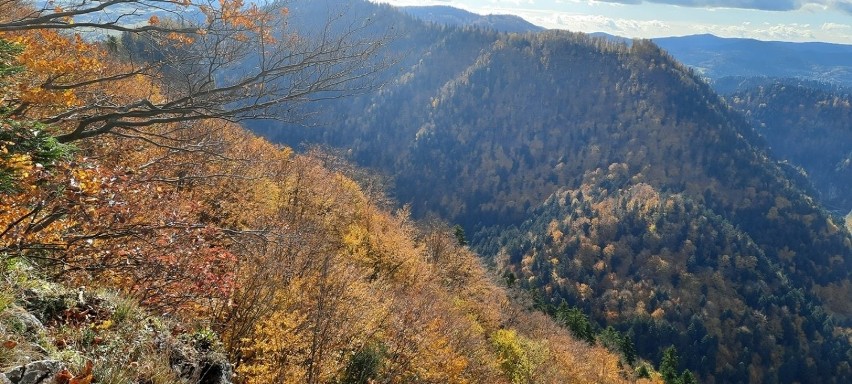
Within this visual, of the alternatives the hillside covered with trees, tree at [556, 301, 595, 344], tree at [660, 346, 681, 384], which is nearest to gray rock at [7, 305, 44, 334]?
the hillside covered with trees

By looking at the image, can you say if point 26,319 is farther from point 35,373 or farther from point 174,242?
point 174,242

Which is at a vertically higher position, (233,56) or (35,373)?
(233,56)

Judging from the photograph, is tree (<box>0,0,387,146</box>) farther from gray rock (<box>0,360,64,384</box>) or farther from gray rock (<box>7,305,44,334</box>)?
gray rock (<box>0,360,64,384</box>)

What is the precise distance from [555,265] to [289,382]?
180088mm

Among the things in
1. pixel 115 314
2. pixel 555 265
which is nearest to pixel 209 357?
pixel 115 314

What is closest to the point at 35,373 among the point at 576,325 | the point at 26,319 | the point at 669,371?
the point at 26,319

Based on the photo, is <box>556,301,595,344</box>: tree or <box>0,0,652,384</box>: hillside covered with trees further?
<box>556,301,595,344</box>: tree

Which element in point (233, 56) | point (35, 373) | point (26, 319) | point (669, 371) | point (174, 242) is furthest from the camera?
point (669, 371)

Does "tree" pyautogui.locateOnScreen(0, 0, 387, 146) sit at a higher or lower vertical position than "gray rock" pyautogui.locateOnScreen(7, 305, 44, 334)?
higher

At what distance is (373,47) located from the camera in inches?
458

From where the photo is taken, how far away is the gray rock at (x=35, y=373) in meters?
5.20

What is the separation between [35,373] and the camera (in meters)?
5.40

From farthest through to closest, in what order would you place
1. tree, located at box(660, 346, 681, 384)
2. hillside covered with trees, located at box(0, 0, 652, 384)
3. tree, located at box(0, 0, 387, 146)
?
tree, located at box(660, 346, 681, 384) < tree, located at box(0, 0, 387, 146) < hillside covered with trees, located at box(0, 0, 652, 384)

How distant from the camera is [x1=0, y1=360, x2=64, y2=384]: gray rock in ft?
17.0
